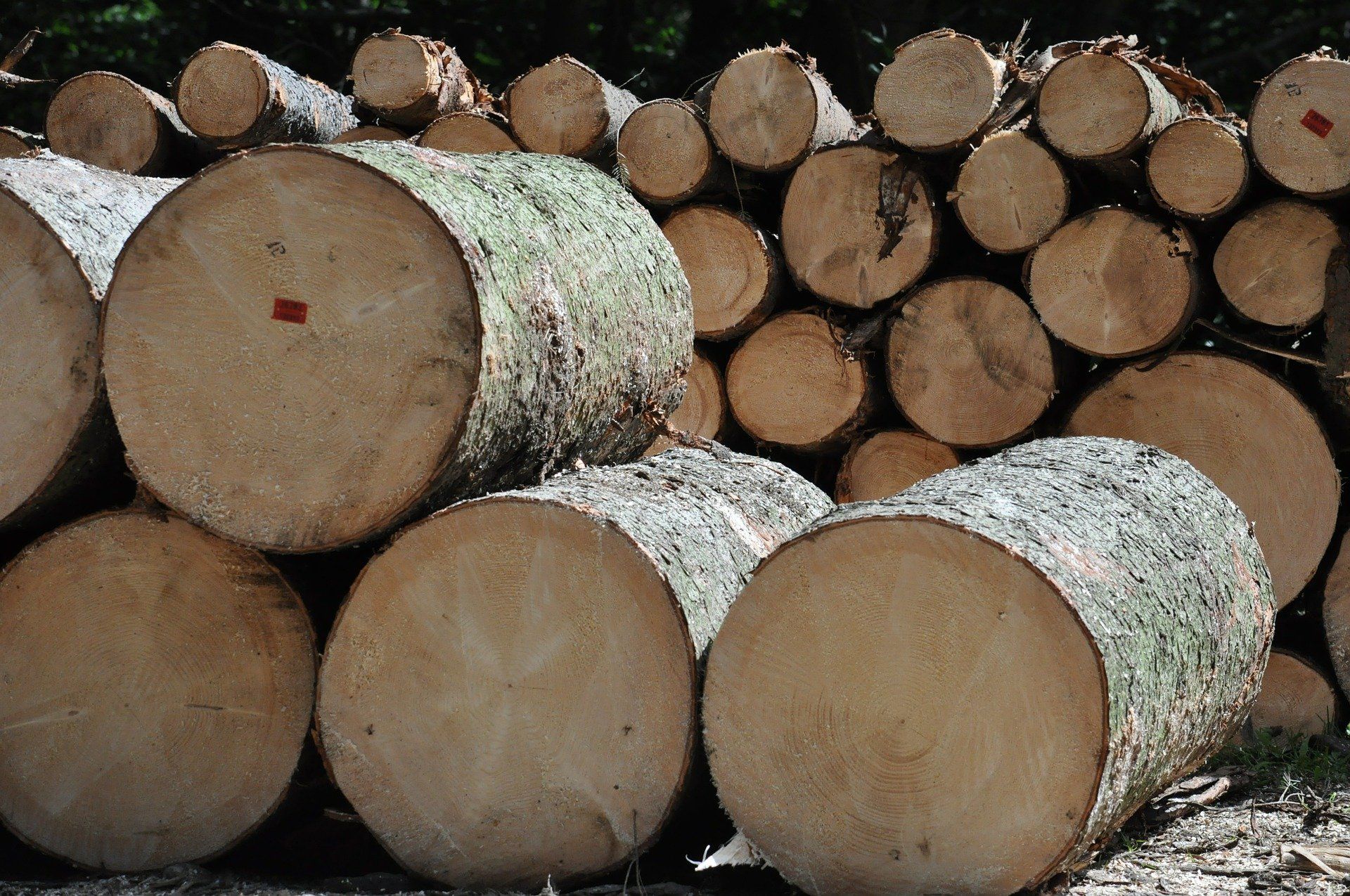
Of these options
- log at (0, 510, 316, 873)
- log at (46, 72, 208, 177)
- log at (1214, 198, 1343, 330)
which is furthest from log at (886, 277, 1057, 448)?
log at (46, 72, 208, 177)

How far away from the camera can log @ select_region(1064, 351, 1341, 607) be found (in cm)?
361

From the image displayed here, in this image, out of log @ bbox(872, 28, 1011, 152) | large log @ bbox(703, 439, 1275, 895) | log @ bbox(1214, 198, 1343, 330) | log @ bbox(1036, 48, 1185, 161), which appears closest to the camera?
large log @ bbox(703, 439, 1275, 895)

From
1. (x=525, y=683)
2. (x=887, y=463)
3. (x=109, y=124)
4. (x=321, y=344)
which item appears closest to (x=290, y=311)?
(x=321, y=344)

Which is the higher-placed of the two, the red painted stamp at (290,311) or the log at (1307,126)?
the log at (1307,126)

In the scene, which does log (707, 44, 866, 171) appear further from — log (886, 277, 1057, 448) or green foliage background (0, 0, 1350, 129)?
green foliage background (0, 0, 1350, 129)

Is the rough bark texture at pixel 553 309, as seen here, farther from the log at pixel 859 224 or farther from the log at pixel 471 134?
the log at pixel 471 134

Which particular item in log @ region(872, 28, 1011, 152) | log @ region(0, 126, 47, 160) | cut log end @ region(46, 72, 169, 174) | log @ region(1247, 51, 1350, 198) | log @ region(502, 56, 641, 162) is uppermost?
log @ region(1247, 51, 1350, 198)

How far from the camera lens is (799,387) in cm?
424

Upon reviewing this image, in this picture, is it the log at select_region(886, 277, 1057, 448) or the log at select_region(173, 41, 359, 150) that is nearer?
the log at select_region(886, 277, 1057, 448)

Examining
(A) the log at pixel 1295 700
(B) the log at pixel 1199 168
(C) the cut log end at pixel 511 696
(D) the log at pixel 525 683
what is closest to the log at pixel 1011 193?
(B) the log at pixel 1199 168

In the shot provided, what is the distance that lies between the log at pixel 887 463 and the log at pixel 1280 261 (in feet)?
3.16

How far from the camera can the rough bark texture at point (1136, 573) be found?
6.98 ft

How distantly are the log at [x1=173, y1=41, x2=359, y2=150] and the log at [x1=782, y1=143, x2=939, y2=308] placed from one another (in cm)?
185

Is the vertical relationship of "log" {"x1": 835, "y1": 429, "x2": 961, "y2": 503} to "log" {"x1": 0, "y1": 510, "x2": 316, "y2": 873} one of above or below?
above
